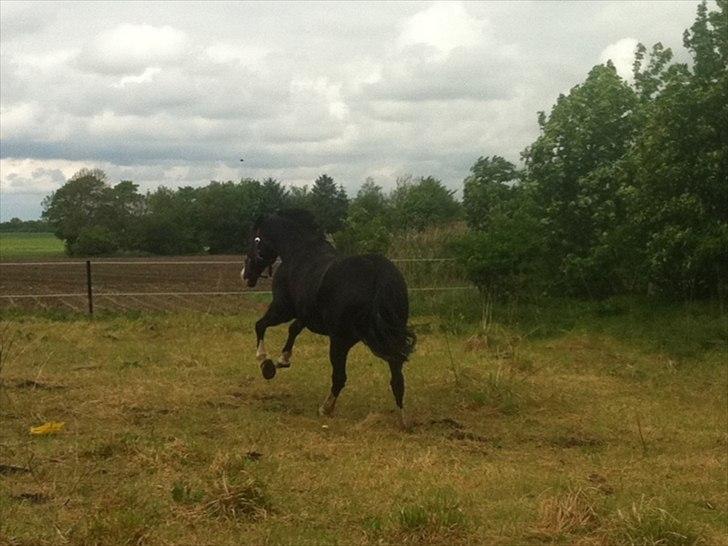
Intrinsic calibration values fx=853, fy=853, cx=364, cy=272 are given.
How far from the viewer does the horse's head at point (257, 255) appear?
978 cm

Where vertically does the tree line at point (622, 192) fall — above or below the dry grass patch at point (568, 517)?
above

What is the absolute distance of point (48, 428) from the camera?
7.31 meters

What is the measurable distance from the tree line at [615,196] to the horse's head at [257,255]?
3447 millimetres

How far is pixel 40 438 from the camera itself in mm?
7062

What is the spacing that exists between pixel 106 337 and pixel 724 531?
34.4 ft

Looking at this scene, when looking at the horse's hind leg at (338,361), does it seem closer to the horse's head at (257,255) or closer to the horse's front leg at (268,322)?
the horse's front leg at (268,322)

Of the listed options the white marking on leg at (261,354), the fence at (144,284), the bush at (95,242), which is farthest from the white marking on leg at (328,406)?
the bush at (95,242)

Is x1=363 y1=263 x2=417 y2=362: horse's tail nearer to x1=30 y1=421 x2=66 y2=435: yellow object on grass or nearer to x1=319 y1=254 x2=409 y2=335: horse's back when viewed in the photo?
x1=319 y1=254 x2=409 y2=335: horse's back

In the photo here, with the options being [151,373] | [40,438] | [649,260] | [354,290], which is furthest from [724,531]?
[649,260]

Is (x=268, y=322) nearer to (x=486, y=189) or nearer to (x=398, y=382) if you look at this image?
(x=398, y=382)

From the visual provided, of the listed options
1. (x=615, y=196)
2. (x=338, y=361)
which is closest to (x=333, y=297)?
(x=338, y=361)

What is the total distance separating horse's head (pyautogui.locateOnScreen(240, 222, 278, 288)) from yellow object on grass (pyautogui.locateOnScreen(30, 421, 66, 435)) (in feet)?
10.2

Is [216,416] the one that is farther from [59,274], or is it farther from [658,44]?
[59,274]

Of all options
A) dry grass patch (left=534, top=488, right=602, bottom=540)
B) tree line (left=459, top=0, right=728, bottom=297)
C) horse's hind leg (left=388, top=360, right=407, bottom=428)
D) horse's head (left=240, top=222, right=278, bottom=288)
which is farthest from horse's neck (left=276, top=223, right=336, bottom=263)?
tree line (left=459, top=0, right=728, bottom=297)
